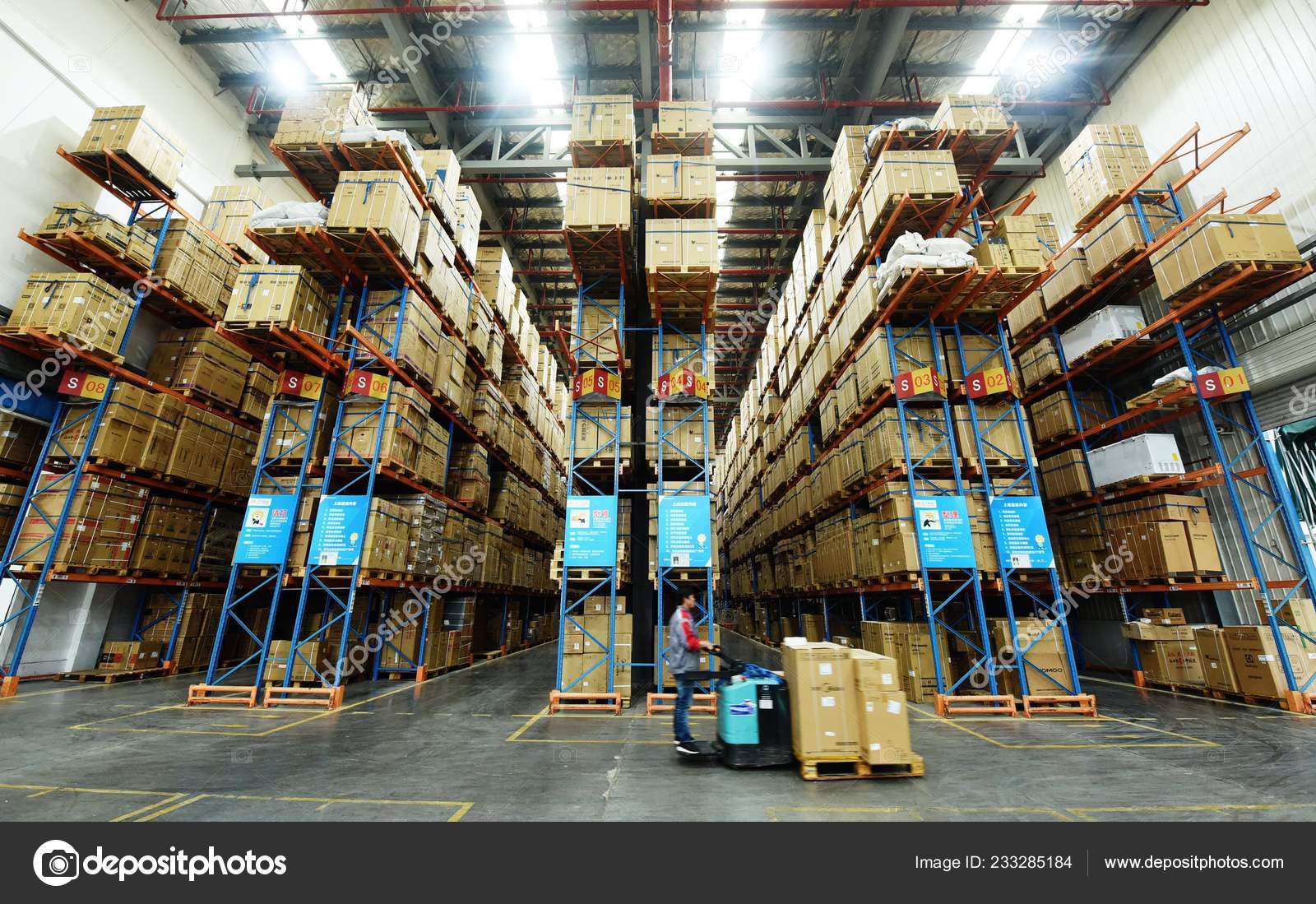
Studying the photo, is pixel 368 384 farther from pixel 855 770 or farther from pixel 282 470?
pixel 855 770

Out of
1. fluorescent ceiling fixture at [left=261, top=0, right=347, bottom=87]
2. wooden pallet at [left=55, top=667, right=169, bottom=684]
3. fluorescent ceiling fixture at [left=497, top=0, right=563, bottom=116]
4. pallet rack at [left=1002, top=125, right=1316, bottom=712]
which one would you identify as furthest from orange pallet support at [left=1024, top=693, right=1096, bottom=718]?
fluorescent ceiling fixture at [left=261, top=0, right=347, bottom=87]

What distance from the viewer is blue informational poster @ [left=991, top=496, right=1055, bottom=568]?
25.9 feet

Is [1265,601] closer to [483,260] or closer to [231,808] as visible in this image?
[231,808]

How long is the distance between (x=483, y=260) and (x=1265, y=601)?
16.5 m

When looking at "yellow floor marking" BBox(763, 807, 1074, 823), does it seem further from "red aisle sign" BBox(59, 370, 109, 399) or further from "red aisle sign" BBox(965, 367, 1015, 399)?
"red aisle sign" BBox(59, 370, 109, 399)

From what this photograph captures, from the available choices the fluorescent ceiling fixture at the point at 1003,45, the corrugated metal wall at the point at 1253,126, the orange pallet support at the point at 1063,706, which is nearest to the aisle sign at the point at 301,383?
the orange pallet support at the point at 1063,706

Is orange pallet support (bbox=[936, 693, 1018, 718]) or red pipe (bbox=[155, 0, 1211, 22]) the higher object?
red pipe (bbox=[155, 0, 1211, 22])

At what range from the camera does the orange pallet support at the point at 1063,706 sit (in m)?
7.14

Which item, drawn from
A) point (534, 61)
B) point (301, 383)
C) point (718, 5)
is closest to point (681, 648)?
point (301, 383)

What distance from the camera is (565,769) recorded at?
4.69 m

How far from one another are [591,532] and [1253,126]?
530 inches

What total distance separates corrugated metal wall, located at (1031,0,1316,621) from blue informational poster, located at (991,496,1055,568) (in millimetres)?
4646

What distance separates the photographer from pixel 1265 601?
24.6 ft

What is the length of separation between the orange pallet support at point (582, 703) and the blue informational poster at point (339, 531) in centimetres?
386
